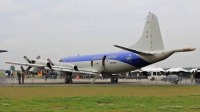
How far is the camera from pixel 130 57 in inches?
1478

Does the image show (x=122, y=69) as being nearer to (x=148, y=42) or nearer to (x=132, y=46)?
(x=132, y=46)

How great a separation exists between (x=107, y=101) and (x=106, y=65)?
23.4 metres

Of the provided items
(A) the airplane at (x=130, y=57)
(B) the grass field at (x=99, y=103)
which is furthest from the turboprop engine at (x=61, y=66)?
(B) the grass field at (x=99, y=103)

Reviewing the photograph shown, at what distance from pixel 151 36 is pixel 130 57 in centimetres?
448

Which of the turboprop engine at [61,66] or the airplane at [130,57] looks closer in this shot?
the airplane at [130,57]

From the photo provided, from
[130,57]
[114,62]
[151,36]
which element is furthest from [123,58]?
[151,36]

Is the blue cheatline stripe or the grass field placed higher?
the blue cheatline stripe

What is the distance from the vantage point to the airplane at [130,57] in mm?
33625

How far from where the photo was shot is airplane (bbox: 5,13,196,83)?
33.6 m

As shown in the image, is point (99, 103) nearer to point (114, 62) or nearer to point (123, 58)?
point (123, 58)

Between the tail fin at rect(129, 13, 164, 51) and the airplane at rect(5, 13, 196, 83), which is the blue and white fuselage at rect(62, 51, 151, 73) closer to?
the airplane at rect(5, 13, 196, 83)

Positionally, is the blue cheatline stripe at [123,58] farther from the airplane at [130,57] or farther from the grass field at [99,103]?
the grass field at [99,103]

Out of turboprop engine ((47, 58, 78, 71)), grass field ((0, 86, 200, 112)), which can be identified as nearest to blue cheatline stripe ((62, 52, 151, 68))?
turboprop engine ((47, 58, 78, 71))

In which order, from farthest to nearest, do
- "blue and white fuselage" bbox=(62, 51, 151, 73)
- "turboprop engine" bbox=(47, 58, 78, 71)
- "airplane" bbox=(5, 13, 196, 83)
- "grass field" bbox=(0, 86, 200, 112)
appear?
"turboprop engine" bbox=(47, 58, 78, 71) → "blue and white fuselage" bbox=(62, 51, 151, 73) → "airplane" bbox=(5, 13, 196, 83) → "grass field" bbox=(0, 86, 200, 112)
